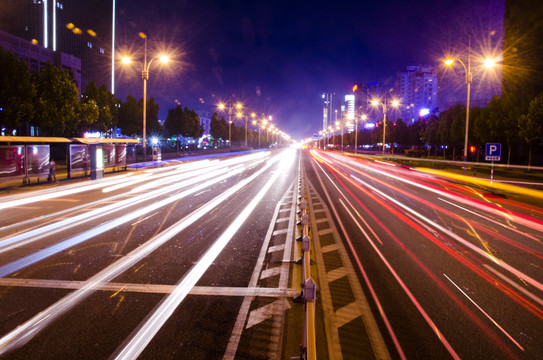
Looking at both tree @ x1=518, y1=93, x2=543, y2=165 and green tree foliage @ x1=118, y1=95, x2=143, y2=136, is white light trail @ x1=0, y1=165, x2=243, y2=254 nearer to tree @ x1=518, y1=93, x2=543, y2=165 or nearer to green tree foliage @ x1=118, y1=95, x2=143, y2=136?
tree @ x1=518, y1=93, x2=543, y2=165

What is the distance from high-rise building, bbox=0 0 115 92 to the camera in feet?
295

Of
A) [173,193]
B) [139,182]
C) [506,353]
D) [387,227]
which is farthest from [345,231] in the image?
[139,182]

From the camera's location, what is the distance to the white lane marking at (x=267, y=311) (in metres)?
4.89

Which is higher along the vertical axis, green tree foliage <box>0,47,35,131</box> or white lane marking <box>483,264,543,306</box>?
green tree foliage <box>0,47,35,131</box>

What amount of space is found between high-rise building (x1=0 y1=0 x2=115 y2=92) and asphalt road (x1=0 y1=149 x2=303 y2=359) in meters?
85.7

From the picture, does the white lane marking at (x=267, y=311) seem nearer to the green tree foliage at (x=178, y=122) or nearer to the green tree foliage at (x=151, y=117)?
the green tree foliage at (x=151, y=117)

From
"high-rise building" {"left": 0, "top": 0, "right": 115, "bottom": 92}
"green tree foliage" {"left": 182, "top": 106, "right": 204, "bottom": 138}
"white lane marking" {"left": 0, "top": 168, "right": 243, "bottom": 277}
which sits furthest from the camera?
"high-rise building" {"left": 0, "top": 0, "right": 115, "bottom": 92}

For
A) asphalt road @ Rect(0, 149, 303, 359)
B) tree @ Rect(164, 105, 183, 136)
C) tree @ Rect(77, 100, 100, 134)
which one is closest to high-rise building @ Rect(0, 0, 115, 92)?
tree @ Rect(164, 105, 183, 136)

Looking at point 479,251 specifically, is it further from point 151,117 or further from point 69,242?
point 151,117

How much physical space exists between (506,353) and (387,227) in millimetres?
6577

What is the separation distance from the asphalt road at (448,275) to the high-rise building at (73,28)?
89932mm

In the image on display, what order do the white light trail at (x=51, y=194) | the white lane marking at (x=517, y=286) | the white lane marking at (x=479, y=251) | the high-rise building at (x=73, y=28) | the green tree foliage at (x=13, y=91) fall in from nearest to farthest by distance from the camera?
the white lane marking at (x=517, y=286)
the white lane marking at (x=479, y=251)
the white light trail at (x=51, y=194)
the green tree foliage at (x=13, y=91)
the high-rise building at (x=73, y=28)

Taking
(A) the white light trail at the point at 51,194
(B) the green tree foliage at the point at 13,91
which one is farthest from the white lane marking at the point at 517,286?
(B) the green tree foliage at the point at 13,91

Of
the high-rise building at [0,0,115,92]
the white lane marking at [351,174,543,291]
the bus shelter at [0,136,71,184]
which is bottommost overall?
the white lane marking at [351,174,543,291]
